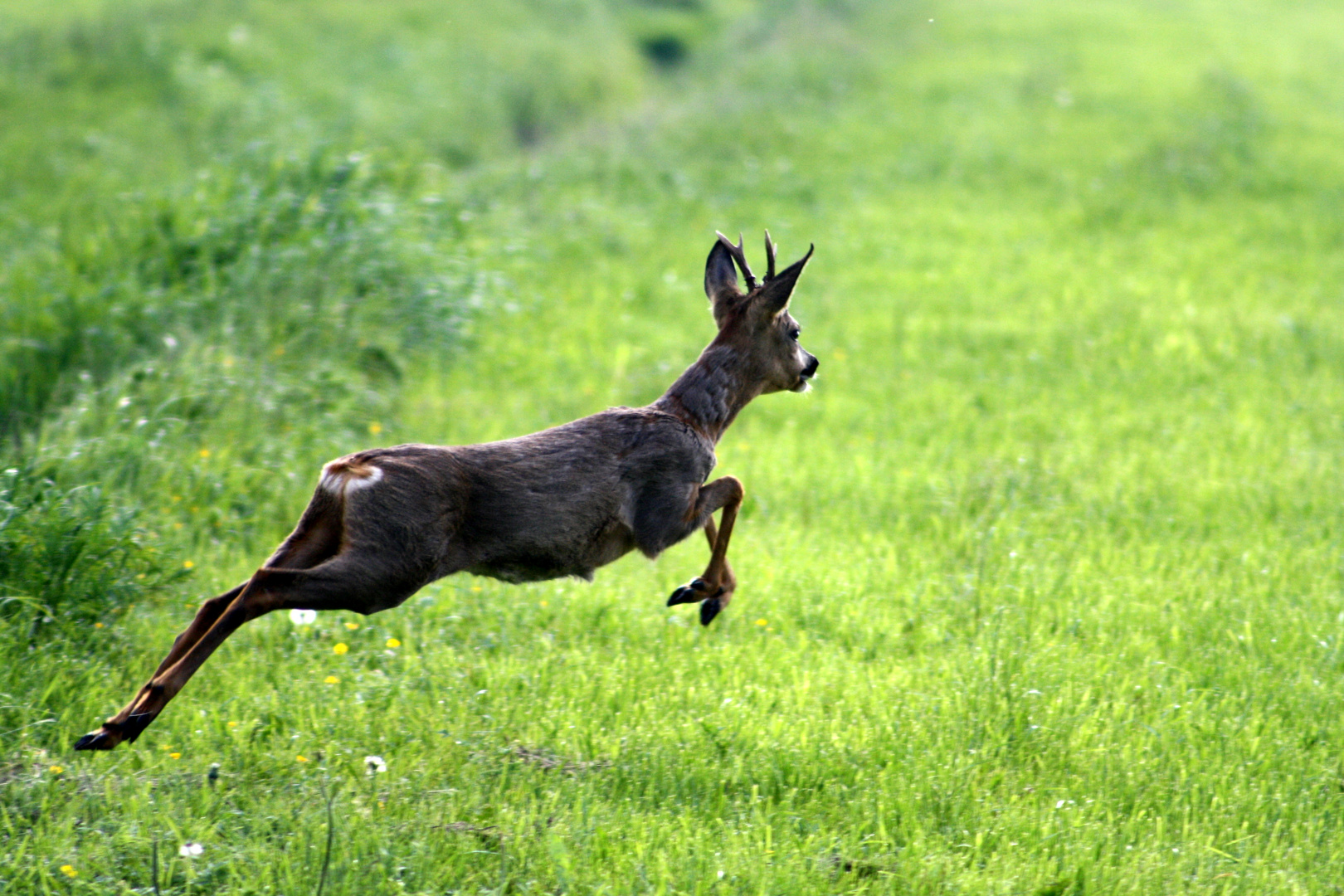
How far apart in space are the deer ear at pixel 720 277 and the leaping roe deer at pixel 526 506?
0.48ft

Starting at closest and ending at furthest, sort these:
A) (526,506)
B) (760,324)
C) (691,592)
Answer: (526,506), (691,592), (760,324)

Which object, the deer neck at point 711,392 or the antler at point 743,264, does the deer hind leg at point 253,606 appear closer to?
the deer neck at point 711,392

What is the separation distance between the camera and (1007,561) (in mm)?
7062

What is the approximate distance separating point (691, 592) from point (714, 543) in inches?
11.4

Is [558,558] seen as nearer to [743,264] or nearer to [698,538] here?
[743,264]

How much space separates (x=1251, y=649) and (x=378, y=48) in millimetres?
18249

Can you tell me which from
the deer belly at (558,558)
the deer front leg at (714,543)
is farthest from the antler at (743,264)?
the deer belly at (558,558)

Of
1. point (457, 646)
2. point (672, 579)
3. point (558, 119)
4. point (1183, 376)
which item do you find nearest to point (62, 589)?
point (457, 646)

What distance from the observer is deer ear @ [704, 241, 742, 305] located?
6016 mm

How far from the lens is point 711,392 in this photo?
5.65 meters

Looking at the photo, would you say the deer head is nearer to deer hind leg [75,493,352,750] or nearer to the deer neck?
the deer neck

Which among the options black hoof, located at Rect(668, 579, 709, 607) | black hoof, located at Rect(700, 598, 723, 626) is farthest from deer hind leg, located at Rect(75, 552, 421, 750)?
black hoof, located at Rect(700, 598, 723, 626)

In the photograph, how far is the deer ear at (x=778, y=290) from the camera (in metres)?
5.48

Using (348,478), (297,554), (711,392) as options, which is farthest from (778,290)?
(297,554)
